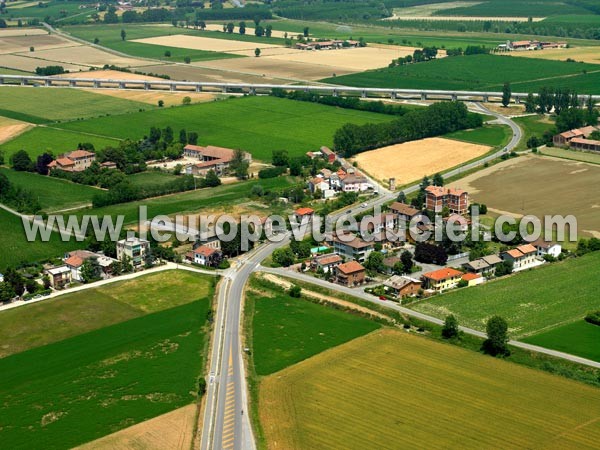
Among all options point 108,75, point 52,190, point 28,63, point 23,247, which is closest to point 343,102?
point 108,75

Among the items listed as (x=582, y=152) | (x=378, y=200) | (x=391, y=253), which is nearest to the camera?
(x=391, y=253)

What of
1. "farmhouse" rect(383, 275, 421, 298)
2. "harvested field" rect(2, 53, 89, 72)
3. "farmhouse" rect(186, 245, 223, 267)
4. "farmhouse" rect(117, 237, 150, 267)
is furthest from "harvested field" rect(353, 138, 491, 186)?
"harvested field" rect(2, 53, 89, 72)

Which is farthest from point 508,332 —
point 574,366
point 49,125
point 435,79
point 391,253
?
point 435,79

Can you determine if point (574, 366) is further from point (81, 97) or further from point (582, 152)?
point (81, 97)

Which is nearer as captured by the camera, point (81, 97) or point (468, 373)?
point (468, 373)

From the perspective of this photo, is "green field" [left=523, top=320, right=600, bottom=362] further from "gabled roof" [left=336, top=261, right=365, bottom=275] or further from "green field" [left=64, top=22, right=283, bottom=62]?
"green field" [left=64, top=22, right=283, bottom=62]

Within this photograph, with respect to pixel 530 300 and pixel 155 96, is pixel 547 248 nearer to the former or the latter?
pixel 530 300

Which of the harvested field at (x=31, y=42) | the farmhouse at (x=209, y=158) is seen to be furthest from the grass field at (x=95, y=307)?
the harvested field at (x=31, y=42)
